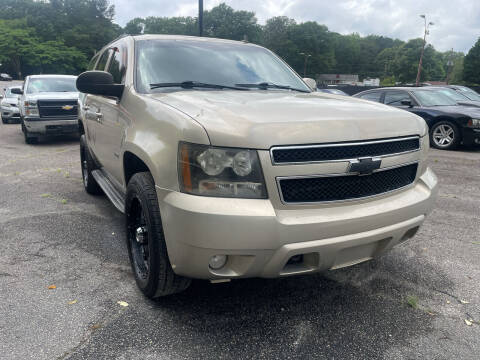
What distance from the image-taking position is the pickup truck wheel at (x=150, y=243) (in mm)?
2364

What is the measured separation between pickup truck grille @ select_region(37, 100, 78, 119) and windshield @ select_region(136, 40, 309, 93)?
7.66 metres

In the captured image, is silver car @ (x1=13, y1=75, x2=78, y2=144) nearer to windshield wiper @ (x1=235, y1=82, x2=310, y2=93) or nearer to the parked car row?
the parked car row

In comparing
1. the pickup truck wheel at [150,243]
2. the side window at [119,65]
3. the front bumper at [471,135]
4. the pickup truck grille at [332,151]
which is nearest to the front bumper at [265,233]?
the pickup truck wheel at [150,243]

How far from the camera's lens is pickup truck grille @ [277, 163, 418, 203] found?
214 cm

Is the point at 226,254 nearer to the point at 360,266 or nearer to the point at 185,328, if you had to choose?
the point at 185,328

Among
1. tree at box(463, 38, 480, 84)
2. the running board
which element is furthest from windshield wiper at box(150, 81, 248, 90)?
tree at box(463, 38, 480, 84)

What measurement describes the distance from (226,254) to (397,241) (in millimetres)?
1198

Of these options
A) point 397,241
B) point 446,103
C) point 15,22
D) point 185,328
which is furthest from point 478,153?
point 15,22

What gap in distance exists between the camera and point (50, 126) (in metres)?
10.2

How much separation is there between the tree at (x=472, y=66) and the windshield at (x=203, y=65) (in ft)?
260

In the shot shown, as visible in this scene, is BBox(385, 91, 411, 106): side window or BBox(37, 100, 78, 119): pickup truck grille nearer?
BBox(37, 100, 78, 119): pickup truck grille

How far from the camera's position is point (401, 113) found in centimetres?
267

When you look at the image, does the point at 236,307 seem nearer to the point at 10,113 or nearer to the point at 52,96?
the point at 52,96

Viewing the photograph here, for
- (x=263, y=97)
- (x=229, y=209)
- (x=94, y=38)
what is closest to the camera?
(x=229, y=209)
